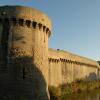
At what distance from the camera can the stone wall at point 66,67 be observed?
26.2 meters

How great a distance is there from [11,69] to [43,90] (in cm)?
306

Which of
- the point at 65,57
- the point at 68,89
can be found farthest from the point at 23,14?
the point at 65,57

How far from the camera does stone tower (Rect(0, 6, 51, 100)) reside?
16.2m

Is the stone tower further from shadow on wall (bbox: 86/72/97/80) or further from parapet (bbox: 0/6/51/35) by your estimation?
shadow on wall (bbox: 86/72/97/80)

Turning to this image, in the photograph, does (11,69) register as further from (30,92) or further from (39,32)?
(39,32)

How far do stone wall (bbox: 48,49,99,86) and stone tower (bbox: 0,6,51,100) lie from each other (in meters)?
8.21

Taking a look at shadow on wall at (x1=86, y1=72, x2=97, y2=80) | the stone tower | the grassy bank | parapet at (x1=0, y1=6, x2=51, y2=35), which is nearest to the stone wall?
shadow on wall at (x1=86, y1=72, x2=97, y2=80)

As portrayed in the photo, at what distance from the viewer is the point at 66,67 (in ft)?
Result: 102

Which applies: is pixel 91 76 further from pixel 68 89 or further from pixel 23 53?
pixel 23 53

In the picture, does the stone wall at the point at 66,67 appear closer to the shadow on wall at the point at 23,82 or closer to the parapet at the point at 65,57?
the parapet at the point at 65,57

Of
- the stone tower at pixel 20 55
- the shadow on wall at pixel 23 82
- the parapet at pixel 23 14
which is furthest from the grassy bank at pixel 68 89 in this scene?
the parapet at pixel 23 14

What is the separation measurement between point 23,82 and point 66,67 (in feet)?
49.7

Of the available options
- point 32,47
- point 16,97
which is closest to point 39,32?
point 32,47

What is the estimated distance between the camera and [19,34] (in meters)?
16.7
